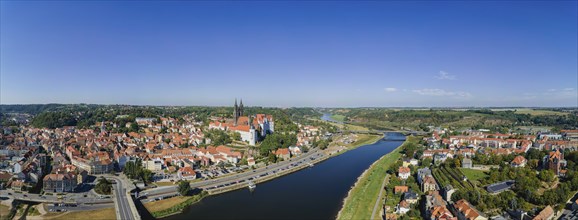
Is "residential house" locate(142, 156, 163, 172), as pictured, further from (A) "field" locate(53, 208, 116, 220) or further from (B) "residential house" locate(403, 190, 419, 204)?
(B) "residential house" locate(403, 190, 419, 204)

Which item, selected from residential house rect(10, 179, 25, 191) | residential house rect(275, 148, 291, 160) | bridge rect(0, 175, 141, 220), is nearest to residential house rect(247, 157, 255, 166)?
residential house rect(275, 148, 291, 160)

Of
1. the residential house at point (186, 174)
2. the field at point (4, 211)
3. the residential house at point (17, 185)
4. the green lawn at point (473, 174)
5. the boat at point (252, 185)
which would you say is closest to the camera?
the field at point (4, 211)

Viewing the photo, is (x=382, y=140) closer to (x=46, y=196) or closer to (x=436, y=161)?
(x=436, y=161)

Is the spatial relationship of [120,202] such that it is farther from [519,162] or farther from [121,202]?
[519,162]

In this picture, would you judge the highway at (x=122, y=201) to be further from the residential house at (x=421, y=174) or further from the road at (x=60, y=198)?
the residential house at (x=421, y=174)

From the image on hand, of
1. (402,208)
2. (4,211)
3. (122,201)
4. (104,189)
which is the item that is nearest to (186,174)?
(104,189)

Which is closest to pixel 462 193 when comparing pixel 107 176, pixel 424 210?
pixel 424 210

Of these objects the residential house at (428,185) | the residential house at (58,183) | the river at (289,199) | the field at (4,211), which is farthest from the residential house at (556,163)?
the field at (4,211)
